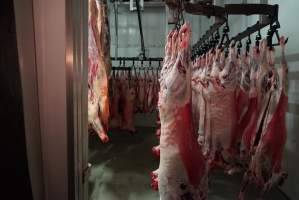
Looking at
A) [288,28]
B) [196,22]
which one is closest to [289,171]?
[288,28]

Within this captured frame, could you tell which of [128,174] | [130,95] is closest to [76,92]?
[128,174]

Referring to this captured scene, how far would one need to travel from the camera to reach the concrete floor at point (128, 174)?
1641mm

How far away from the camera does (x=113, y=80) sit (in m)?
2.49

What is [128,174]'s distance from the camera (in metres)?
1.92

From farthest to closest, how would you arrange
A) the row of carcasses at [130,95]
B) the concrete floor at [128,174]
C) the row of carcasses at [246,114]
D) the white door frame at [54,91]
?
the row of carcasses at [130,95], the concrete floor at [128,174], the row of carcasses at [246,114], the white door frame at [54,91]

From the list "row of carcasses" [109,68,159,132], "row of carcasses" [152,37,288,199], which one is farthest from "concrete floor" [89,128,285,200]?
"row of carcasses" [152,37,288,199]

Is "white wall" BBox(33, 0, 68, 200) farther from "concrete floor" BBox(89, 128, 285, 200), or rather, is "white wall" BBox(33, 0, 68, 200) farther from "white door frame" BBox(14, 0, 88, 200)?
"concrete floor" BBox(89, 128, 285, 200)

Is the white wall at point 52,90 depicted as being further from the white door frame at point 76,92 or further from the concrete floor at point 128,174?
the concrete floor at point 128,174

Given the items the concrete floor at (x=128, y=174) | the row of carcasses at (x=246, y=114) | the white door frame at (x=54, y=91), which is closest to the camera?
the white door frame at (x=54, y=91)

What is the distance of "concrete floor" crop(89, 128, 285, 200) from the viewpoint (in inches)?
64.6

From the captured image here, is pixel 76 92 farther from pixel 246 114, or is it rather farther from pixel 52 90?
pixel 246 114

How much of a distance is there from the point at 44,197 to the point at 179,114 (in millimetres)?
561

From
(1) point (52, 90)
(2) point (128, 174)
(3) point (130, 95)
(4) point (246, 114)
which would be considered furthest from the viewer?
(3) point (130, 95)

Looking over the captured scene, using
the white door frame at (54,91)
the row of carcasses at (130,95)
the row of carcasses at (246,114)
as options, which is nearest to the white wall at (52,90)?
the white door frame at (54,91)
